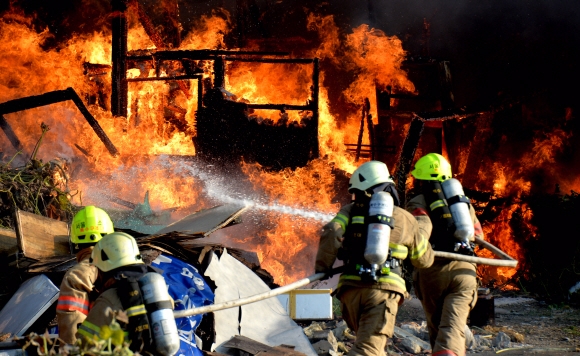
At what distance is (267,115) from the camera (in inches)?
587

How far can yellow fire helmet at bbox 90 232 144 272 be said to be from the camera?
4.02m

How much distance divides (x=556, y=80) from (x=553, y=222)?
543cm

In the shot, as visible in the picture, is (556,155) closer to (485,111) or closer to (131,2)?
(485,111)

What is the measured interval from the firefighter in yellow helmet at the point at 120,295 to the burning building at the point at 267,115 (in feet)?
20.8

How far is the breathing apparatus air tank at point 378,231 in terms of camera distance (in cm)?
491

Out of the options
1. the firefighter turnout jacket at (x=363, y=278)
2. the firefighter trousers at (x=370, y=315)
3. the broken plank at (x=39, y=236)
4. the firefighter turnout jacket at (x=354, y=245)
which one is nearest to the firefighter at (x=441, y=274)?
the firefighter turnout jacket at (x=354, y=245)

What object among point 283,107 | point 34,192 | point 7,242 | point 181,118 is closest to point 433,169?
point 7,242

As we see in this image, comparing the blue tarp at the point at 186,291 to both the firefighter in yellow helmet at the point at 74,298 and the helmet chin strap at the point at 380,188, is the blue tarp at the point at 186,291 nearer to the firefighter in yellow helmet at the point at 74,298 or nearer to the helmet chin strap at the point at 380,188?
the firefighter in yellow helmet at the point at 74,298

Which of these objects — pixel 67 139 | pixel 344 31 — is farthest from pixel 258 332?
pixel 344 31

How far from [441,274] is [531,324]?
3.36 metres

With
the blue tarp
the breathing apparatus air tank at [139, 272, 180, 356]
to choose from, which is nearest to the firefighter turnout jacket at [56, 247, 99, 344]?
the breathing apparatus air tank at [139, 272, 180, 356]

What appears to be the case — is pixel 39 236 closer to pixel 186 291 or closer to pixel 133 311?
pixel 186 291

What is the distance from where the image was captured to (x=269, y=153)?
13.1 meters

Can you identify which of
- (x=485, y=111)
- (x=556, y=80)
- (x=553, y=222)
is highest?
(x=556, y=80)
